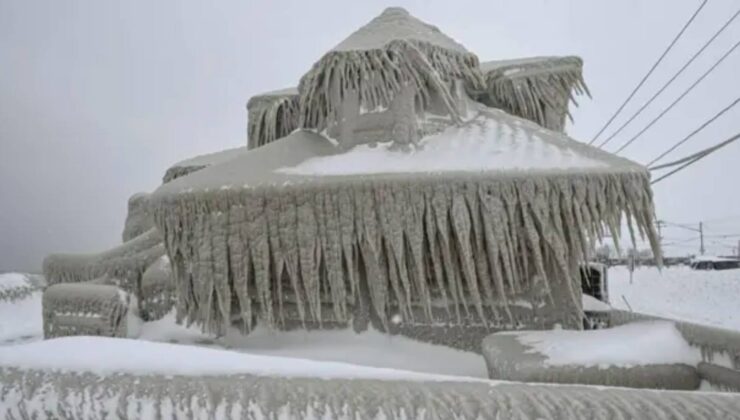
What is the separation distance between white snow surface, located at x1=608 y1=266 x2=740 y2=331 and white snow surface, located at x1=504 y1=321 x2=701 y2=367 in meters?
10.9

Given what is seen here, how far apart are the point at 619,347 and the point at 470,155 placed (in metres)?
2.49

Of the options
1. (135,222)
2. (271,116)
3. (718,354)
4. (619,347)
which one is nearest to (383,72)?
(271,116)

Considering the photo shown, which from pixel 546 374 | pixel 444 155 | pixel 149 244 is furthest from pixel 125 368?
pixel 149 244

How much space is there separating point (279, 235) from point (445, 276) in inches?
74.5

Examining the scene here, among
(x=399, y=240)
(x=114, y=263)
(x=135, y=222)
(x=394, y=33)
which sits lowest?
(x=114, y=263)

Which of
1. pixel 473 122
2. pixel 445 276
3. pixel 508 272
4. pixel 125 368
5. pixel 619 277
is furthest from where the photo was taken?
pixel 619 277

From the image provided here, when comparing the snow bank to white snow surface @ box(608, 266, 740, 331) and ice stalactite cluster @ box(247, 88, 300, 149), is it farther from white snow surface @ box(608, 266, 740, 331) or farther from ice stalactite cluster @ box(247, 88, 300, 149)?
white snow surface @ box(608, 266, 740, 331)

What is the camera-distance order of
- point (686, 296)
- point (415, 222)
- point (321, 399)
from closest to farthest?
point (321, 399)
point (415, 222)
point (686, 296)

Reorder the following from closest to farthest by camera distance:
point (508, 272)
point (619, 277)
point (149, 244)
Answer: point (508, 272) < point (149, 244) < point (619, 277)

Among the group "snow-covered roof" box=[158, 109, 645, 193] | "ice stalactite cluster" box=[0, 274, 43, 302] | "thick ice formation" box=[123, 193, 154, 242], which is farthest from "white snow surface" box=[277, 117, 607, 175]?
"ice stalactite cluster" box=[0, 274, 43, 302]

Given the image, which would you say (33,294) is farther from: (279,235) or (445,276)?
(445,276)

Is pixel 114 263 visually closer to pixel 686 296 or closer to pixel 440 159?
pixel 440 159

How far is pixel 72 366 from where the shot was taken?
2.80 m

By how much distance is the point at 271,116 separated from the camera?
26.9 feet
